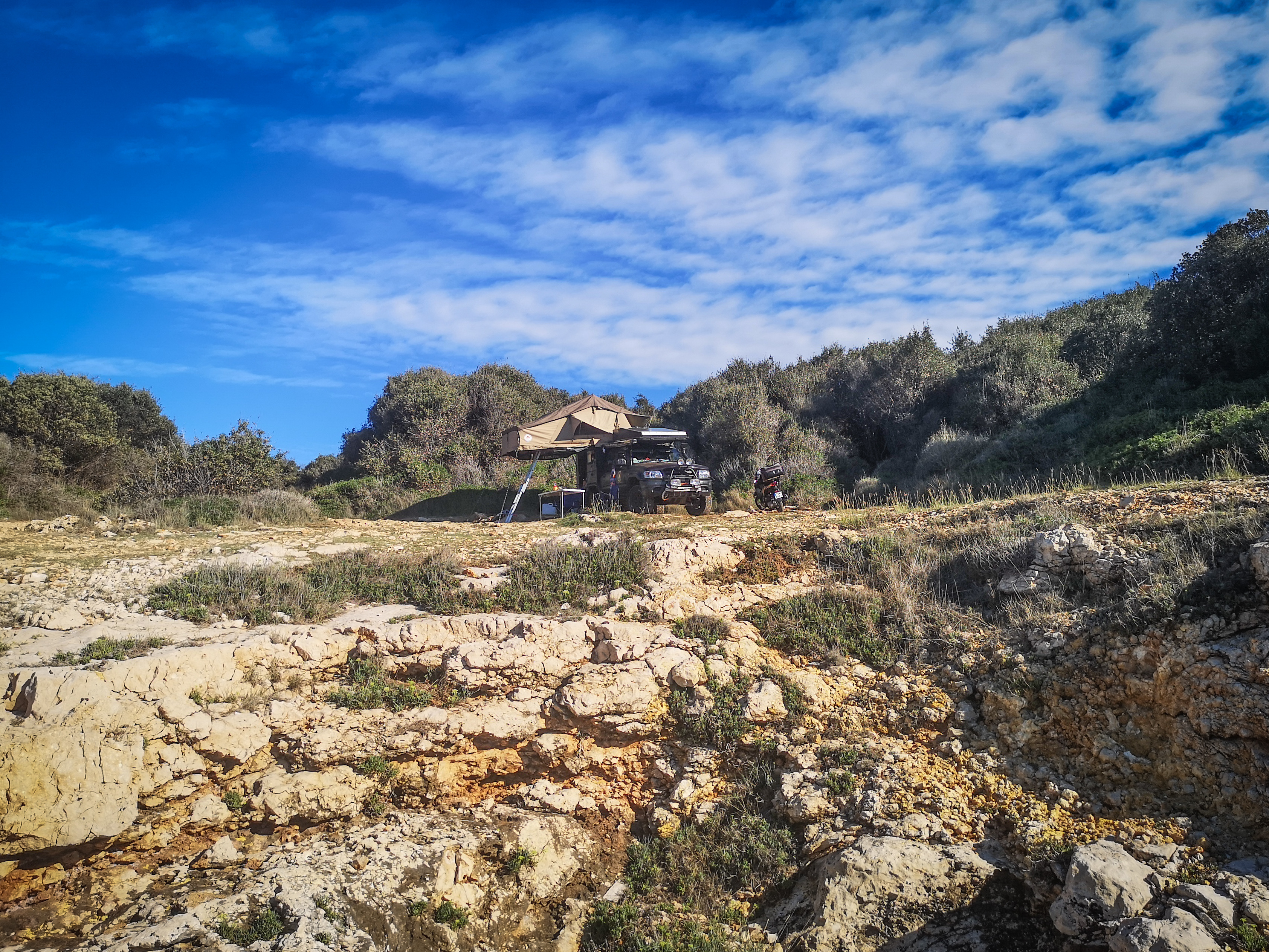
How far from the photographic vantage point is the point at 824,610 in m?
7.69

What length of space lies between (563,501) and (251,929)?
1196 cm

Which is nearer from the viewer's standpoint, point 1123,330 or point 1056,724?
point 1056,724

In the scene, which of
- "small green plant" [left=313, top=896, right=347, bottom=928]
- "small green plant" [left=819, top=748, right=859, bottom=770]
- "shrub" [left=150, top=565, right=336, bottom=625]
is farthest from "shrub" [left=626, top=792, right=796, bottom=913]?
"shrub" [left=150, top=565, right=336, bottom=625]

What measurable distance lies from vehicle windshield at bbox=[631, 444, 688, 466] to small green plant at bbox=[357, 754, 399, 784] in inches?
420

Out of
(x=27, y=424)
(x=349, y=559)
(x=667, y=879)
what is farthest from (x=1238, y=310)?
(x=27, y=424)

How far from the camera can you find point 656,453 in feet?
53.9

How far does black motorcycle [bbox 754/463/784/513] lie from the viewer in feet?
47.0

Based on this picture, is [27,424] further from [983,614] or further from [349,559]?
[983,614]

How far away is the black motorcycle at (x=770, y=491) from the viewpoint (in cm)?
1433

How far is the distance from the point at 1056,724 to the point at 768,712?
92.9 inches

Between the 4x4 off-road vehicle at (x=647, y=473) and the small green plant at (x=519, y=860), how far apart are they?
940 centimetres

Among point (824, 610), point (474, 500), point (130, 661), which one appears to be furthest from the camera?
point (474, 500)

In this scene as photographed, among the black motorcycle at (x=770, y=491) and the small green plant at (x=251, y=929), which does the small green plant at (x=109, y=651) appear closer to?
the small green plant at (x=251, y=929)

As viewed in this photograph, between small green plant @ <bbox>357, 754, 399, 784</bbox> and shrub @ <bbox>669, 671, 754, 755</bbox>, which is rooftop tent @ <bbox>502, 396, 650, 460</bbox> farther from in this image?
small green plant @ <bbox>357, 754, 399, 784</bbox>
